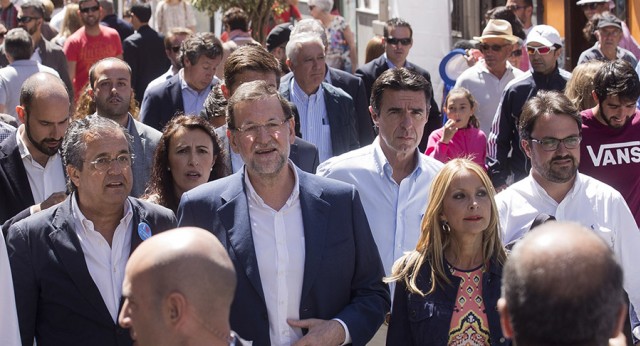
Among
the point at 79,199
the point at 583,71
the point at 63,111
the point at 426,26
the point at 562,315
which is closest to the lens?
the point at 562,315

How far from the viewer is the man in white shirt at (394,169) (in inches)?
235

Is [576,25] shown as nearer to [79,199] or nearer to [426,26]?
[426,26]

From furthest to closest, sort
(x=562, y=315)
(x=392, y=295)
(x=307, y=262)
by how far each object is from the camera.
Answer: (x=392, y=295) < (x=307, y=262) < (x=562, y=315)

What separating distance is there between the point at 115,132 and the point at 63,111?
142 cm

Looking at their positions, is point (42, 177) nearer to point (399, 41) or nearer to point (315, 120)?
point (315, 120)

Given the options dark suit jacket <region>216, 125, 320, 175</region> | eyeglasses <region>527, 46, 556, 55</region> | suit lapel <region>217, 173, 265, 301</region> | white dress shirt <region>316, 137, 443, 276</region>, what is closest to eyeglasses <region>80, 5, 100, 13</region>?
eyeglasses <region>527, 46, 556, 55</region>

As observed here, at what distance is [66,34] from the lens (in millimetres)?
14711

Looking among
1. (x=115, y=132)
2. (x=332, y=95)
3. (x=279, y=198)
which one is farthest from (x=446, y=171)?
(x=332, y=95)

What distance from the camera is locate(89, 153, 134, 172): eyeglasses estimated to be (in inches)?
212

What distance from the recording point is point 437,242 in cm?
538

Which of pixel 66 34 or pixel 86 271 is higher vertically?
pixel 66 34

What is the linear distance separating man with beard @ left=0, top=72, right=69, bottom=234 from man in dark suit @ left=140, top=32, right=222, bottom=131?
6.81 feet

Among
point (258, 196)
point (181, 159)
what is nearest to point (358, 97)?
point (181, 159)

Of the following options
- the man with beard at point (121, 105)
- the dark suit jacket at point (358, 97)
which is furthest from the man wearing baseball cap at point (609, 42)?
the man with beard at point (121, 105)
